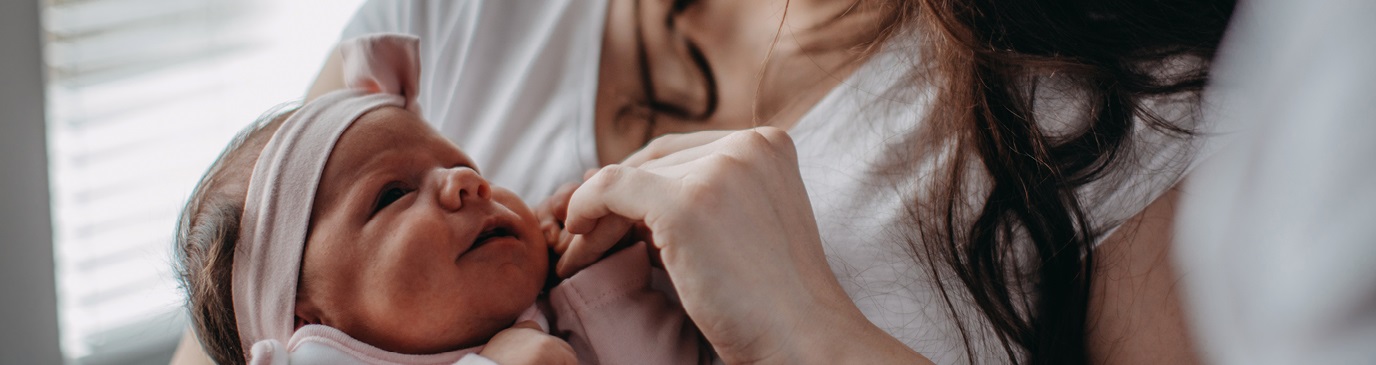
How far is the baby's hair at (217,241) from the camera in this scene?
0.83m

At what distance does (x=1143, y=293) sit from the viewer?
77 cm

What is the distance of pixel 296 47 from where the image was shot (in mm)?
1674

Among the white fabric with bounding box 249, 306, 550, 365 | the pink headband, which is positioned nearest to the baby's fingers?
the white fabric with bounding box 249, 306, 550, 365

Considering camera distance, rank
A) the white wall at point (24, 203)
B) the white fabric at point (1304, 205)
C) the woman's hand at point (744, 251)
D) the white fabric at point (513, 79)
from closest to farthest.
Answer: the white fabric at point (1304, 205) → the woman's hand at point (744, 251) → the white fabric at point (513, 79) → the white wall at point (24, 203)

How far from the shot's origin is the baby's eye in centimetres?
83

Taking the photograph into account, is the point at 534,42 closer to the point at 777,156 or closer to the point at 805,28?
the point at 805,28

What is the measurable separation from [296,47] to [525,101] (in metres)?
0.79

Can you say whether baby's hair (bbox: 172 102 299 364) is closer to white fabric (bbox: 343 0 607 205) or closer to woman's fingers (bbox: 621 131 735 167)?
white fabric (bbox: 343 0 607 205)

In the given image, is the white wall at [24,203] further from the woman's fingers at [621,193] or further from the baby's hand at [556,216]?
the woman's fingers at [621,193]

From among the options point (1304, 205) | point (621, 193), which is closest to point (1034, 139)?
point (1304, 205)

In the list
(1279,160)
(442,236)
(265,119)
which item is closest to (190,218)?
(265,119)

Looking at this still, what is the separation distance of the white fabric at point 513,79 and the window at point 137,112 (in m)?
0.53

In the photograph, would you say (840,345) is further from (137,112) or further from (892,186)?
(137,112)

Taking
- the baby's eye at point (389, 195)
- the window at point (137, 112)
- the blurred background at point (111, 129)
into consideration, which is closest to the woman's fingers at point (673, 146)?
the baby's eye at point (389, 195)
